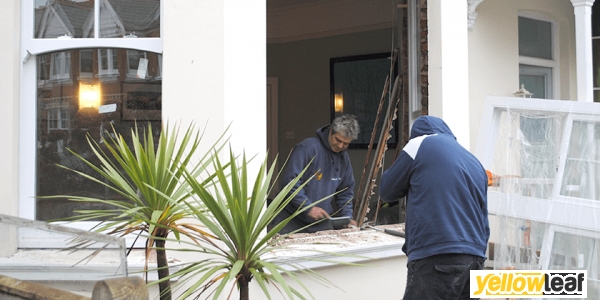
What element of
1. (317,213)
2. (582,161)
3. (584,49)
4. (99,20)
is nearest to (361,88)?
(584,49)

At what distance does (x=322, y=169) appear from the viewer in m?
5.23

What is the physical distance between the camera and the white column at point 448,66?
530 cm

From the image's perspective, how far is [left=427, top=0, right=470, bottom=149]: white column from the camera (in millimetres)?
5305

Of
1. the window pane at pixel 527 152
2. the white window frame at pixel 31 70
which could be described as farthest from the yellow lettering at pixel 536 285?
the white window frame at pixel 31 70

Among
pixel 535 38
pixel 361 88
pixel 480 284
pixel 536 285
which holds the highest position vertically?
pixel 535 38

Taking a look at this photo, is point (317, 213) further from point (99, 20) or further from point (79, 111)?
point (99, 20)

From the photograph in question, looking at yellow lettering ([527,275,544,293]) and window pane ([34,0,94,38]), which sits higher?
window pane ([34,0,94,38])

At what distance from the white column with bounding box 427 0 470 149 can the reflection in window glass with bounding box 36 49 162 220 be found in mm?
2261

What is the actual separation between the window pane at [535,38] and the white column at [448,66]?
92.1 inches

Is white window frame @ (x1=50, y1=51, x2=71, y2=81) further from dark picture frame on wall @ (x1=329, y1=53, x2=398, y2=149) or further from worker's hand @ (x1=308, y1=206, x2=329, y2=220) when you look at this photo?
dark picture frame on wall @ (x1=329, y1=53, x2=398, y2=149)

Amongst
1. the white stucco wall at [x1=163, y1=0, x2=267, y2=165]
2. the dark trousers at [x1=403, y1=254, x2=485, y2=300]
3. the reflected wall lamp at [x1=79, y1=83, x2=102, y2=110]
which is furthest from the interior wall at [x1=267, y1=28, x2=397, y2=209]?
the dark trousers at [x1=403, y1=254, x2=485, y2=300]

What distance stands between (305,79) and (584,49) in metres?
4.50

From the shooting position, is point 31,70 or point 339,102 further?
point 339,102

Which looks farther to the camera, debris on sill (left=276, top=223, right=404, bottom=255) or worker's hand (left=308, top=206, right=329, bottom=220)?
worker's hand (left=308, top=206, right=329, bottom=220)
